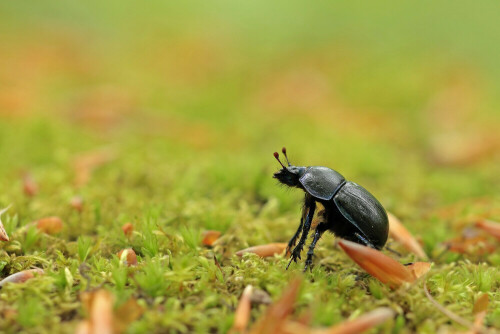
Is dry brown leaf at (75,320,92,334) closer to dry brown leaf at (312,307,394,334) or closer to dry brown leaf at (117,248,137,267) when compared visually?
dry brown leaf at (117,248,137,267)

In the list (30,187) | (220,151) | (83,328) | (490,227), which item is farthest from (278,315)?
(220,151)

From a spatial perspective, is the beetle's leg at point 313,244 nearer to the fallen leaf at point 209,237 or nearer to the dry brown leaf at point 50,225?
the fallen leaf at point 209,237

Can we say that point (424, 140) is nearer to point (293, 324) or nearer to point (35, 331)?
point (293, 324)

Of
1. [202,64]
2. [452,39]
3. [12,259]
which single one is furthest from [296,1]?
[12,259]

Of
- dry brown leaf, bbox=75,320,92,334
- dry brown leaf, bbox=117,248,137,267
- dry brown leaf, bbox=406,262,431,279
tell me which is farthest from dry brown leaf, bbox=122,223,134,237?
dry brown leaf, bbox=406,262,431,279

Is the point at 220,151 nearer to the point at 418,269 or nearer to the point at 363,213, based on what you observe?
the point at 363,213

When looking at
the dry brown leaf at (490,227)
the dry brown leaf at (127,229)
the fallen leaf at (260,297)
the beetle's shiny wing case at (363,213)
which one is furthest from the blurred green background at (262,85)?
the fallen leaf at (260,297)
